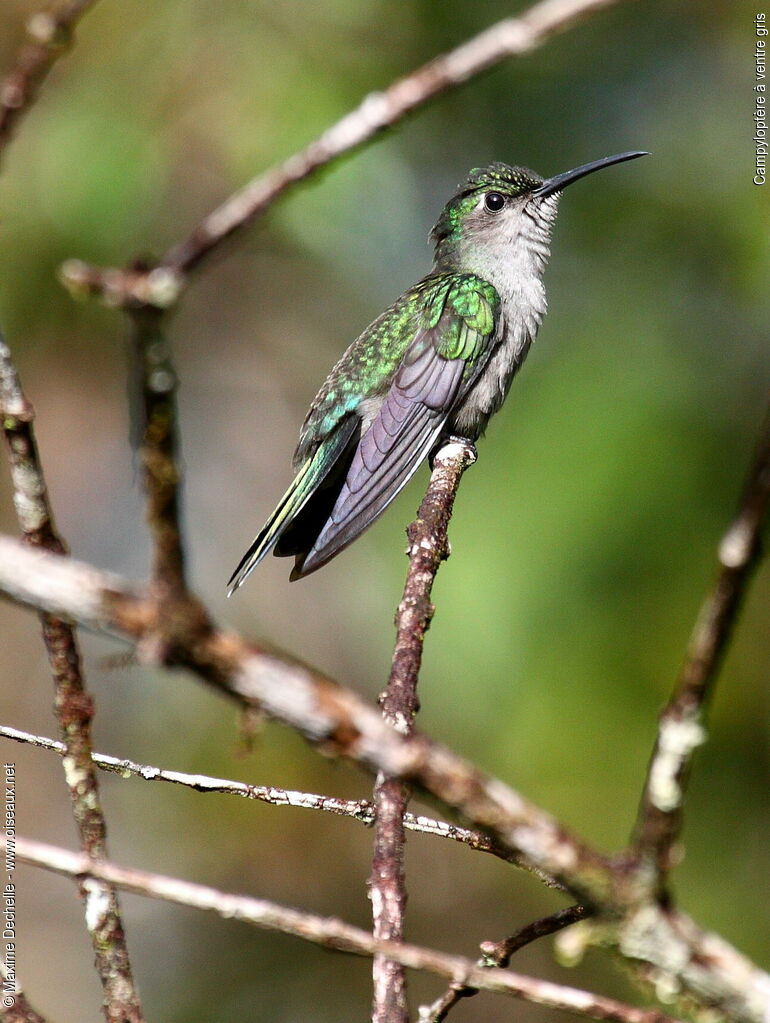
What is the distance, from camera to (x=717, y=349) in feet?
25.0

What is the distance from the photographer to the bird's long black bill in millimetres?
5762

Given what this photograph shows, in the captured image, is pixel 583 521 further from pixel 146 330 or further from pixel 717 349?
pixel 146 330

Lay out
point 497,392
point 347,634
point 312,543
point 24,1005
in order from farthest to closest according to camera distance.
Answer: point 347,634 < point 497,392 < point 312,543 < point 24,1005

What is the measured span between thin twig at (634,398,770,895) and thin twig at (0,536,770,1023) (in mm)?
71

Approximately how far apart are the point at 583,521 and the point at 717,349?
5.82ft

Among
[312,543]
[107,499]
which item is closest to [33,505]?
[312,543]

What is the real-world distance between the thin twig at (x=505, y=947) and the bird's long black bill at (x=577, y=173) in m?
4.41

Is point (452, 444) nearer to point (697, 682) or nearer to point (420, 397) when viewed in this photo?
point (420, 397)

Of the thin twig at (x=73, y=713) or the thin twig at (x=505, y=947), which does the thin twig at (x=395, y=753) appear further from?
the thin twig at (x=505, y=947)

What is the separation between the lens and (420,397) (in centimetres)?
541

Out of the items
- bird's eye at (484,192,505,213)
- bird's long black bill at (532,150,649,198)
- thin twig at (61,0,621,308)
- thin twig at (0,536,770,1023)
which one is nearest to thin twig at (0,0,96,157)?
thin twig at (61,0,621,308)

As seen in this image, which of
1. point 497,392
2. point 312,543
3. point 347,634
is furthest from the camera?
point 347,634

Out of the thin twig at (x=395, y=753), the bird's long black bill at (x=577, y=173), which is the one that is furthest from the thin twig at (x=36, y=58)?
the bird's long black bill at (x=577, y=173)

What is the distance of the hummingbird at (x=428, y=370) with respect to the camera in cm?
514
